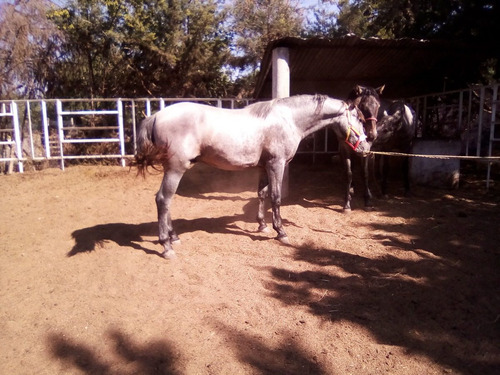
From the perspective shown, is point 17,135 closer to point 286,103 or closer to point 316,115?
point 286,103

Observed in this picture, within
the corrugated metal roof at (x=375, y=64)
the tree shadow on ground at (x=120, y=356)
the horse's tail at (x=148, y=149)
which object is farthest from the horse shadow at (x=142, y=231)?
the corrugated metal roof at (x=375, y=64)

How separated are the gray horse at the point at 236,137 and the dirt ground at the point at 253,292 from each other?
73 centimetres

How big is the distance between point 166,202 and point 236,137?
3.89 feet

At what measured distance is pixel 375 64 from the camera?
28.7 ft

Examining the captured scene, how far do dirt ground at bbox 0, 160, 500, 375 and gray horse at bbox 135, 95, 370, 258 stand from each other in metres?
0.73

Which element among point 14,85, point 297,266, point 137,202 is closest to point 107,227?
point 137,202

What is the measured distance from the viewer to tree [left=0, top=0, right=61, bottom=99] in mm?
12938

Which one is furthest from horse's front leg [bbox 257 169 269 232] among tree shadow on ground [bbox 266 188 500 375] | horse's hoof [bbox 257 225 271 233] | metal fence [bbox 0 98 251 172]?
metal fence [bbox 0 98 251 172]

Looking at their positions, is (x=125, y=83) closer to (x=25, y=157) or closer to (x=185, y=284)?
(x=25, y=157)

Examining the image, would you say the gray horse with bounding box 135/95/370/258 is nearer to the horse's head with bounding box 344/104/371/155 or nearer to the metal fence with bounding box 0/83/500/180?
the horse's head with bounding box 344/104/371/155

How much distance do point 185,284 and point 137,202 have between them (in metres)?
3.87

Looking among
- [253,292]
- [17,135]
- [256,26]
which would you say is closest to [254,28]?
[256,26]

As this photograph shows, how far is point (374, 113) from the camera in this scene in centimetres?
578

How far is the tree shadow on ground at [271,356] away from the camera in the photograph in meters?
2.43
